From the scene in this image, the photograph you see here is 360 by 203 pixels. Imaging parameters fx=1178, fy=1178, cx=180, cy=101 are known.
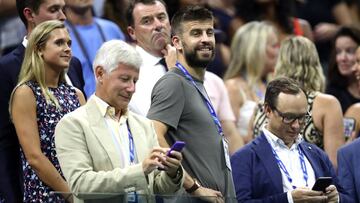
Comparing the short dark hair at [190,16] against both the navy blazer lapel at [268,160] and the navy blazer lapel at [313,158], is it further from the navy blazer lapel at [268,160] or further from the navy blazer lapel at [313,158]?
the navy blazer lapel at [313,158]

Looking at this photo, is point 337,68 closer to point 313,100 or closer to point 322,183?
point 313,100

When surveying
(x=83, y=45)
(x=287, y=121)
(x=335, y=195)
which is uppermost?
(x=83, y=45)

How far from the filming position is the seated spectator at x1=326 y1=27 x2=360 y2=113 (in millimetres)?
10609

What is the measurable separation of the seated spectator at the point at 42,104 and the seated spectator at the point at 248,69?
3134 millimetres

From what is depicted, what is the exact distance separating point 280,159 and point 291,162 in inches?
3.1

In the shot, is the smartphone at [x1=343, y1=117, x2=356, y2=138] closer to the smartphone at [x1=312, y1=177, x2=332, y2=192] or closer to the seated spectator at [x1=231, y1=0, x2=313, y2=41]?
the smartphone at [x1=312, y1=177, x2=332, y2=192]

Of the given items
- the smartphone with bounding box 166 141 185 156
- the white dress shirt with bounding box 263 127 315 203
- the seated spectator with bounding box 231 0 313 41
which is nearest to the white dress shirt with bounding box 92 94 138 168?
the smartphone with bounding box 166 141 185 156

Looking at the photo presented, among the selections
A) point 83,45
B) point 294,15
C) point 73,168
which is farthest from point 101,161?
point 294,15

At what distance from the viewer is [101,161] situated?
6.84 metres

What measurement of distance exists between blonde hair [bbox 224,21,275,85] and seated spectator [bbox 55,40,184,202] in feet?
12.1

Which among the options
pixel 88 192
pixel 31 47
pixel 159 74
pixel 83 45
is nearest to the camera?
pixel 88 192

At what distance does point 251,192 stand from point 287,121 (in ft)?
1.77

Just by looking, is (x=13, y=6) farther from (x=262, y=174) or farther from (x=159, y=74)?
(x=262, y=174)

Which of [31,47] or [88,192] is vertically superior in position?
[31,47]
